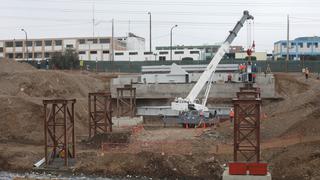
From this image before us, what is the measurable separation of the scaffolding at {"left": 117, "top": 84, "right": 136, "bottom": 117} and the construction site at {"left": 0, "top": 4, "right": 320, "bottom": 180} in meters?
0.14

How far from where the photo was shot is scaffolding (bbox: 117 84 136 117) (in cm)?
6282

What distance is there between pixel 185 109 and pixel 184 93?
39.7 feet

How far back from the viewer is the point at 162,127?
5891cm

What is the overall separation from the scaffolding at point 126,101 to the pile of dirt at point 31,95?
4241mm

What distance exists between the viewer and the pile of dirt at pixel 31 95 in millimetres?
52062

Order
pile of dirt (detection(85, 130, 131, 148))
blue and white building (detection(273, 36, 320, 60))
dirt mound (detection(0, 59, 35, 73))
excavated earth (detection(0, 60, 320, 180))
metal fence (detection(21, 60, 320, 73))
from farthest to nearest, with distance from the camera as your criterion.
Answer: blue and white building (detection(273, 36, 320, 60)), metal fence (detection(21, 60, 320, 73)), dirt mound (detection(0, 59, 35, 73)), pile of dirt (detection(85, 130, 131, 148)), excavated earth (detection(0, 60, 320, 180))

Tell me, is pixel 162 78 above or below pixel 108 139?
above

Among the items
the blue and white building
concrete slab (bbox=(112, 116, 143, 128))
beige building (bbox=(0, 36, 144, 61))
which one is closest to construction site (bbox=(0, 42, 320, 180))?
concrete slab (bbox=(112, 116, 143, 128))

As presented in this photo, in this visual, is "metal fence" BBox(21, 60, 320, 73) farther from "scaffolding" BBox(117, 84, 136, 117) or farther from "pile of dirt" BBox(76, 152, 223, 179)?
"pile of dirt" BBox(76, 152, 223, 179)

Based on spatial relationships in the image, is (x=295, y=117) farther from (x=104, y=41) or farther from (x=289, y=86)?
(x=104, y=41)

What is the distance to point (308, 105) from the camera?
51.3 metres

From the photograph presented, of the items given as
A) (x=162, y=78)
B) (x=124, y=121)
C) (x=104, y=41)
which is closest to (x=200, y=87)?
(x=124, y=121)

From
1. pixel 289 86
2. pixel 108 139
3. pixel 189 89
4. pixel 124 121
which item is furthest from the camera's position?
pixel 289 86

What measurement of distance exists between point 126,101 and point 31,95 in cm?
1159
